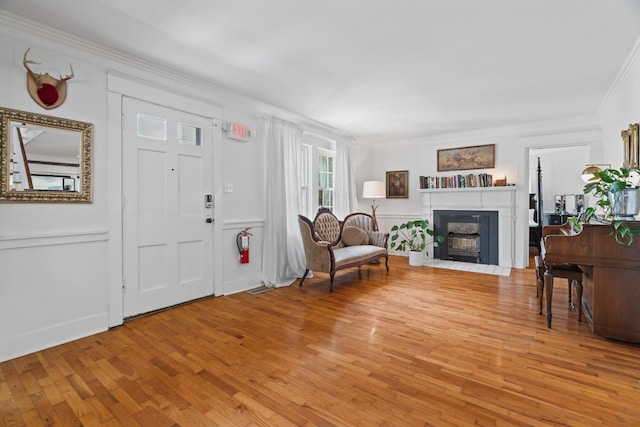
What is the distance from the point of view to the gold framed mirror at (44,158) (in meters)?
2.30

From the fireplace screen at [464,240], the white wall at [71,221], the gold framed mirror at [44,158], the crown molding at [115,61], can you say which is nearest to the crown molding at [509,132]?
the fireplace screen at [464,240]

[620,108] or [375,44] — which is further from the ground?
[375,44]

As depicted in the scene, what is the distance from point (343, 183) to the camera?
19.3ft

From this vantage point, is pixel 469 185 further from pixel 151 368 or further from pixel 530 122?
pixel 151 368

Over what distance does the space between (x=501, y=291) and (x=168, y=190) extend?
13.4ft

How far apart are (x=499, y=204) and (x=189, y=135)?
199 inches

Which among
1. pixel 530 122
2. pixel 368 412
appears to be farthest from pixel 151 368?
pixel 530 122

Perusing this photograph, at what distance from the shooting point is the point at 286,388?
1889 millimetres

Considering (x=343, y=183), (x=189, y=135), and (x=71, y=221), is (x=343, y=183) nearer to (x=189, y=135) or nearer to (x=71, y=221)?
(x=189, y=135)

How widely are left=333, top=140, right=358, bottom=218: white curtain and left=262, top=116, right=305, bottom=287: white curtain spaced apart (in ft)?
3.97

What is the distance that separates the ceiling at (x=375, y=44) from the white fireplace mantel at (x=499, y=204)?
5.63ft

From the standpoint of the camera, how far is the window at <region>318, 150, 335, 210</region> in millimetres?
5633

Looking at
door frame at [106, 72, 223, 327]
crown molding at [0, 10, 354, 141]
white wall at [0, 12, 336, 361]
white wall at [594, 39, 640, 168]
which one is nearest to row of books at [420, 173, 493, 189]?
white wall at [594, 39, 640, 168]

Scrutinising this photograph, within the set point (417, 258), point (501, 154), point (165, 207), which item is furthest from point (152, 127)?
point (501, 154)
